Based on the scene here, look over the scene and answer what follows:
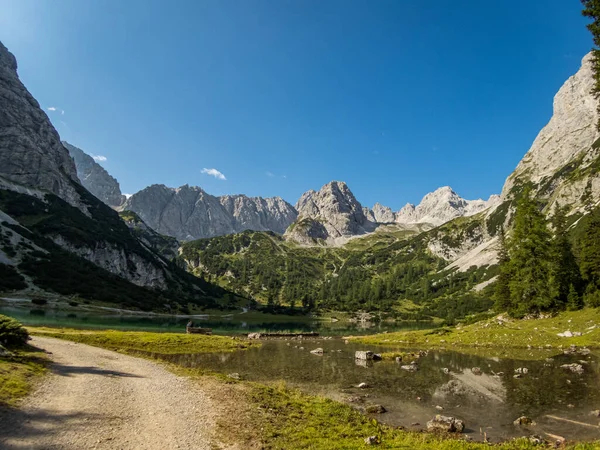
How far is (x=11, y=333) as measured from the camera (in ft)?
104

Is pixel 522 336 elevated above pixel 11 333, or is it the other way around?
pixel 11 333

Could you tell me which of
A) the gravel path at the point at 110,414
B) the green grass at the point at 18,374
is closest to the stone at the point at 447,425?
the gravel path at the point at 110,414

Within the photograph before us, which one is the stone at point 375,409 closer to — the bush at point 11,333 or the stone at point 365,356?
the stone at point 365,356

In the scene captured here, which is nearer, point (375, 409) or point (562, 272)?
point (375, 409)

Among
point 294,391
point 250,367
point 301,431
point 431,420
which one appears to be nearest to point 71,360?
point 250,367

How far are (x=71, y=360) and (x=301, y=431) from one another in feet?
84.7

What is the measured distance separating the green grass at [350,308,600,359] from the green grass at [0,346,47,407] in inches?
2126

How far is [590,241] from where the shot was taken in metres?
67.1

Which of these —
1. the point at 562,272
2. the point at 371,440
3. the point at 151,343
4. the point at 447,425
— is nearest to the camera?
the point at 371,440

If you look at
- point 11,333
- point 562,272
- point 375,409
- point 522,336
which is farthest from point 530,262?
point 11,333

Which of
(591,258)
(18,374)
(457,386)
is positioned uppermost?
(591,258)

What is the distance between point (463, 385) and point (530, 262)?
50.9 metres

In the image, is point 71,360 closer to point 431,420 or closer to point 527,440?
point 431,420

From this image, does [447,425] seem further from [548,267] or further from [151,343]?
[548,267]
